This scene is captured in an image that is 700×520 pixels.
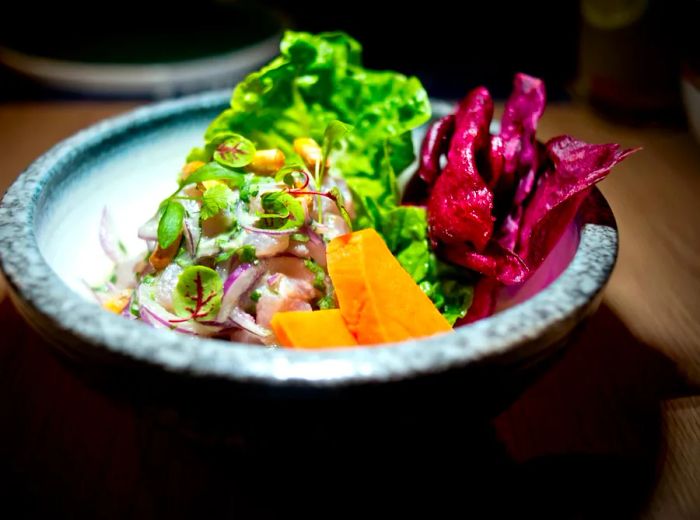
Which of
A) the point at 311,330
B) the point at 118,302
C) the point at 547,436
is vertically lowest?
the point at 547,436

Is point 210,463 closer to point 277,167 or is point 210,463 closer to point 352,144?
point 277,167

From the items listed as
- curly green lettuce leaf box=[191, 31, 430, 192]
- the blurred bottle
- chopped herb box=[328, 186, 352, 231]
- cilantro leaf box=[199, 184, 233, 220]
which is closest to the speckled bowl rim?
cilantro leaf box=[199, 184, 233, 220]

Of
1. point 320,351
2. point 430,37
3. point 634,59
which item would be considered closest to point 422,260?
point 320,351

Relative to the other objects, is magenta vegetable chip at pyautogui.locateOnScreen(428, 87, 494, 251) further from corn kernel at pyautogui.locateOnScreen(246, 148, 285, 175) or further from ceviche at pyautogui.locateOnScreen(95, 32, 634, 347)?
corn kernel at pyautogui.locateOnScreen(246, 148, 285, 175)

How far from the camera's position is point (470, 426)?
2.34 ft

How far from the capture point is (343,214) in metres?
0.98

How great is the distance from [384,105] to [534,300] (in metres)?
0.64

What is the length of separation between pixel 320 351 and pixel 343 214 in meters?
0.39

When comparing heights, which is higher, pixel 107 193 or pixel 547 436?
pixel 107 193

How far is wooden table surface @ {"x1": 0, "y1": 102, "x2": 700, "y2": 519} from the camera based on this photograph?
32.6 inches

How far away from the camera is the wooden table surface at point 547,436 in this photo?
2.71 feet

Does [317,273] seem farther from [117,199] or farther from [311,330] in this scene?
[117,199]

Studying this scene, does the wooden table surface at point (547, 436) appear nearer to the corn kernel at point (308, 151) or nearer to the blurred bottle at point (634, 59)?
the corn kernel at point (308, 151)

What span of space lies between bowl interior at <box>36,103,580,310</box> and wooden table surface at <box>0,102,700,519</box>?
0.48 ft
